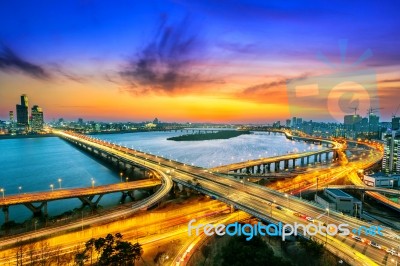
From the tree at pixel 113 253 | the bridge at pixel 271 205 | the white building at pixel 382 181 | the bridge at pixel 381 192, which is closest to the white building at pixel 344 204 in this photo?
the bridge at pixel 381 192

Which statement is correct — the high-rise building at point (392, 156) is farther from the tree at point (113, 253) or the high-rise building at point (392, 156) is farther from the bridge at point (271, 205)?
the tree at point (113, 253)

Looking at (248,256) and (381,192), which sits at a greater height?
(248,256)

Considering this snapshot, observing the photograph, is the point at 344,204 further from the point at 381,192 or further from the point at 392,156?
the point at 392,156

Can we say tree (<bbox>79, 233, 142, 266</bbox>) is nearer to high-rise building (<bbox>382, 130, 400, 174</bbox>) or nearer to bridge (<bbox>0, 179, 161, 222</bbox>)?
bridge (<bbox>0, 179, 161, 222</bbox>)

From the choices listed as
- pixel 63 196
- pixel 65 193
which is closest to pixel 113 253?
pixel 63 196

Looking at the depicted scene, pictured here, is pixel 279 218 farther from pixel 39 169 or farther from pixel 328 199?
pixel 39 169

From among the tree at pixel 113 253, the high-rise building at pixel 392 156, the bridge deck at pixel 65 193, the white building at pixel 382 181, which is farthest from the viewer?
the high-rise building at pixel 392 156

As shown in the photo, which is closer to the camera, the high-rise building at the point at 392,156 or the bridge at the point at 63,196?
the bridge at the point at 63,196

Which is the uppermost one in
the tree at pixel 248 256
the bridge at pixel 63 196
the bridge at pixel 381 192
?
the tree at pixel 248 256

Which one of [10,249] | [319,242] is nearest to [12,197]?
[10,249]
